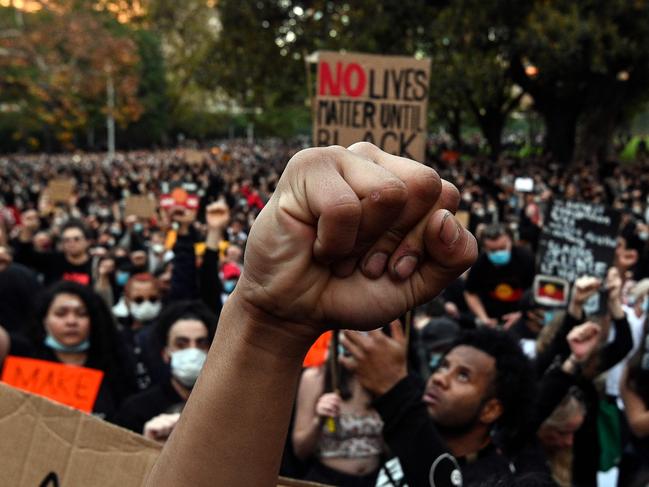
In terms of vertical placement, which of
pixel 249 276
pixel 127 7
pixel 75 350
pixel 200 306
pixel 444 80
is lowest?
pixel 75 350

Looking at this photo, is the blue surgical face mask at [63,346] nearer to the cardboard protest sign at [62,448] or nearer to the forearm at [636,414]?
the cardboard protest sign at [62,448]

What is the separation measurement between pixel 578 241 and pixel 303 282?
13.8 feet

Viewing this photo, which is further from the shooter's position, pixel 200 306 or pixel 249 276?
pixel 200 306

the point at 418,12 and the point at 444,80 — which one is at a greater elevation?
the point at 418,12

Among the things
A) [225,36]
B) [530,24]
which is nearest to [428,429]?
[530,24]

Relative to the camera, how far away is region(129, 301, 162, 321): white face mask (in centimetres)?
496

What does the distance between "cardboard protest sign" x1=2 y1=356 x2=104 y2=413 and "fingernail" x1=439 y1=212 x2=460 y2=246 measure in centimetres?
198

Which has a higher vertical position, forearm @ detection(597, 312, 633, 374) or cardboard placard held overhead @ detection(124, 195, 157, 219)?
cardboard placard held overhead @ detection(124, 195, 157, 219)

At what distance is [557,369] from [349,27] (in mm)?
18742

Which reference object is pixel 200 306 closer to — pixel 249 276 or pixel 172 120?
pixel 249 276

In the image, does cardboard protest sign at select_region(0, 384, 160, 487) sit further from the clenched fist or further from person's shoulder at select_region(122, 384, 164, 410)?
person's shoulder at select_region(122, 384, 164, 410)

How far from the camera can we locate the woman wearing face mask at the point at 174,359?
295 cm

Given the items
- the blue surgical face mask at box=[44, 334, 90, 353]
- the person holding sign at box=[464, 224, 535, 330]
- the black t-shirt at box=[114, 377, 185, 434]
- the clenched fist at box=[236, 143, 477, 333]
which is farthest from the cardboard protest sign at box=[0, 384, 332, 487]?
the person holding sign at box=[464, 224, 535, 330]

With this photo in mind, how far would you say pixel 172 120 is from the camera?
56.7 metres
